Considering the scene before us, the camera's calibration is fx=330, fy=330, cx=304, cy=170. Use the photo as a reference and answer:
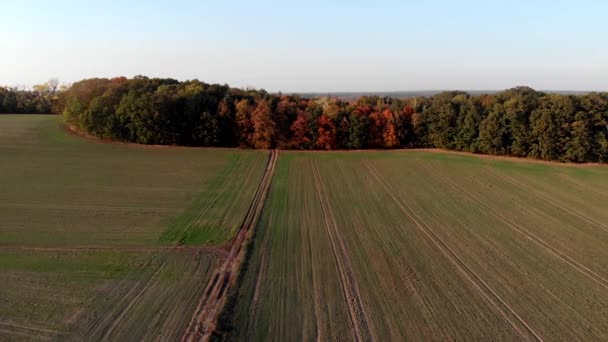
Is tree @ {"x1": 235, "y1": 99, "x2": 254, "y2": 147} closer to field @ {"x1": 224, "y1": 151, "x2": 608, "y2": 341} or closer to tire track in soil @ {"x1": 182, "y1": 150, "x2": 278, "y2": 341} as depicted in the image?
field @ {"x1": 224, "y1": 151, "x2": 608, "y2": 341}

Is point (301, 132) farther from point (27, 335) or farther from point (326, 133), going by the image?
point (27, 335)

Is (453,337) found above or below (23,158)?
below

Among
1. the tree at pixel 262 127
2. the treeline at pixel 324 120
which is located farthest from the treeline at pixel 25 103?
the tree at pixel 262 127

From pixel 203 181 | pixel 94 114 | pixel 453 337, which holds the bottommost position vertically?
pixel 453 337

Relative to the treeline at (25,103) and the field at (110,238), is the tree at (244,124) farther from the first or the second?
the treeline at (25,103)

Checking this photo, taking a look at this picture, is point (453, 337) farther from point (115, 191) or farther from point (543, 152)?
point (543, 152)

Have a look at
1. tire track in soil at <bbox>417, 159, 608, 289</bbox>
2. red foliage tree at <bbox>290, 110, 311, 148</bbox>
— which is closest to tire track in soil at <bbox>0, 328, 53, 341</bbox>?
tire track in soil at <bbox>417, 159, 608, 289</bbox>

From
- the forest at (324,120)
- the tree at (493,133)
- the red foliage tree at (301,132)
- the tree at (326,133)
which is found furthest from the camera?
the red foliage tree at (301,132)

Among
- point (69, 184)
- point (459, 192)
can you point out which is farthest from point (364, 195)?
point (69, 184)
